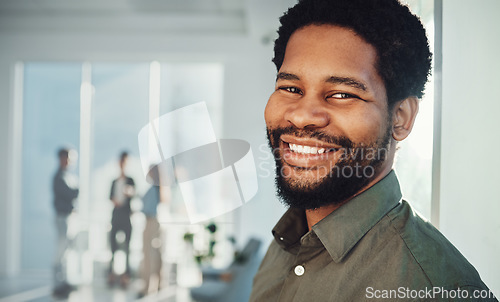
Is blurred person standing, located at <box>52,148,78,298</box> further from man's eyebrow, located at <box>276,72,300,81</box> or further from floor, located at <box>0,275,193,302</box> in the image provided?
man's eyebrow, located at <box>276,72,300,81</box>

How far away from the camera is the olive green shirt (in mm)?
673

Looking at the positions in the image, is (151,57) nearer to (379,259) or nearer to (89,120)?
(89,120)

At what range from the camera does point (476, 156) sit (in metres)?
0.87

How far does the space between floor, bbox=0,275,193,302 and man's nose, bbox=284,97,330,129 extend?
143 inches

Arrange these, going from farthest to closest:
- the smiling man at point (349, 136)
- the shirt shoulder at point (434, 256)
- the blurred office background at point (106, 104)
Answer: the blurred office background at point (106, 104)
the smiling man at point (349, 136)
the shirt shoulder at point (434, 256)

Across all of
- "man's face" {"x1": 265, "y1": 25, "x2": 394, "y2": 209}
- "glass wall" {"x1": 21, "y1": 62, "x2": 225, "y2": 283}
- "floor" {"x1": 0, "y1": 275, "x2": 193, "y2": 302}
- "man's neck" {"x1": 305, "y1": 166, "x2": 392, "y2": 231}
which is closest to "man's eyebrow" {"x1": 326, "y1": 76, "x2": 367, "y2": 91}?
"man's face" {"x1": 265, "y1": 25, "x2": 394, "y2": 209}

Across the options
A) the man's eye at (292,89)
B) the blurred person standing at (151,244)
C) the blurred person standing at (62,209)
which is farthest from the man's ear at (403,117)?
the blurred person standing at (62,209)

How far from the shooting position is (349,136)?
2.58ft

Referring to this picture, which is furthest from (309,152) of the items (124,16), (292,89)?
(124,16)

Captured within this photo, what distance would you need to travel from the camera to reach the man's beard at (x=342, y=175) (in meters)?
0.80

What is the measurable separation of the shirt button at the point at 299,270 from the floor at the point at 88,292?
3.47 m

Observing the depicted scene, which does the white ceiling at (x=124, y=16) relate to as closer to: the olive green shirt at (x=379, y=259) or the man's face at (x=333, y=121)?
the man's face at (x=333, y=121)

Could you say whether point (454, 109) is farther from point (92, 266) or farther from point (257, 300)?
point (92, 266)

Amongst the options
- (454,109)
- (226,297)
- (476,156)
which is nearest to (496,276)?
(476,156)
